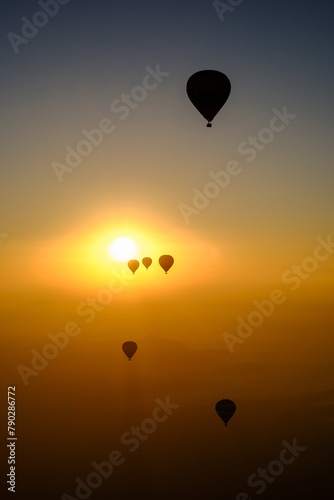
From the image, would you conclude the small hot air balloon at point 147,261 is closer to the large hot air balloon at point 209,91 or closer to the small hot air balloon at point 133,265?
the small hot air balloon at point 133,265

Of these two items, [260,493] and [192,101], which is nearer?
[192,101]

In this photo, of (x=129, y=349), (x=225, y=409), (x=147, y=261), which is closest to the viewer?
(x=225, y=409)

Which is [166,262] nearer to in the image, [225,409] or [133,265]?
[133,265]

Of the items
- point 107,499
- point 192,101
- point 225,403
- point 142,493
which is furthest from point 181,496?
point 192,101

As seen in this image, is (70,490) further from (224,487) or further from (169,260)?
(169,260)

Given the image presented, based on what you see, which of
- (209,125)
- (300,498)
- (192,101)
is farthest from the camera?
(300,498)

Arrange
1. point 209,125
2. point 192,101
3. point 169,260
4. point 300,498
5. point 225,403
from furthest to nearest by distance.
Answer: point 300,498 < point 169,260 < point 225,403 < point 192,101 < point 209,125

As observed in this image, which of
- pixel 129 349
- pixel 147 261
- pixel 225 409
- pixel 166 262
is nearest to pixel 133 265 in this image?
pixel 147 261

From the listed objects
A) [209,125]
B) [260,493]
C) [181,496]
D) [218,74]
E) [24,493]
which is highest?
[24,493]
